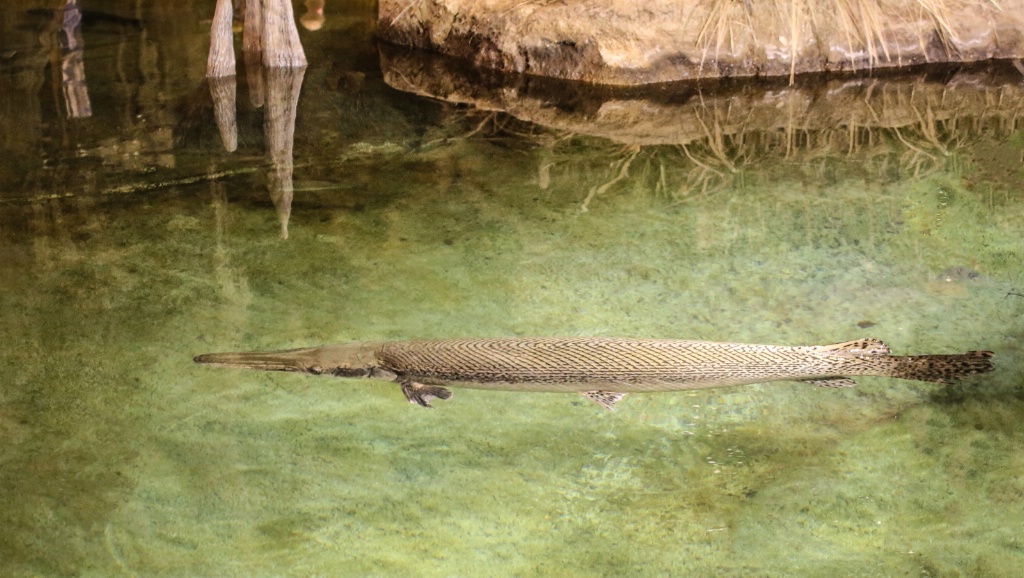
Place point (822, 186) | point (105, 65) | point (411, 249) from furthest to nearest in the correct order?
point (105, 65) → point (822, 186) → point (411, 249)

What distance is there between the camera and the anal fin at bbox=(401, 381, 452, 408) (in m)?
3.49

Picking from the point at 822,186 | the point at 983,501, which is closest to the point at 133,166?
the point at 822,186

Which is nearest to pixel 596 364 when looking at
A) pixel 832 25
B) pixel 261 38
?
pixel 261 38

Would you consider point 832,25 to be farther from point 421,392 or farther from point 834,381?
point 421,392

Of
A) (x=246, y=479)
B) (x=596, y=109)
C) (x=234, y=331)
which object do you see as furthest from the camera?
(x=596, y=109)

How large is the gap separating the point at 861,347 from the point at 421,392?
1.60 m

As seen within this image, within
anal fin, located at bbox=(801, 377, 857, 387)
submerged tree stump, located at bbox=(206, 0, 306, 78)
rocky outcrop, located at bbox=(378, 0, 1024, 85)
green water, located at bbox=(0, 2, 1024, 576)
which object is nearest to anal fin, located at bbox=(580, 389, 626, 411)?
green water, located at bbox=(0, 2, 1024, 576)

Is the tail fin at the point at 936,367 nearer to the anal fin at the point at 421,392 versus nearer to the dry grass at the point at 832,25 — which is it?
the anal fin at the point at 421,392

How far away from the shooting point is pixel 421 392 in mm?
3506

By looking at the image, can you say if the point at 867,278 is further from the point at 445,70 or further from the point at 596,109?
the point at 445,70

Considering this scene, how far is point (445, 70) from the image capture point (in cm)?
791

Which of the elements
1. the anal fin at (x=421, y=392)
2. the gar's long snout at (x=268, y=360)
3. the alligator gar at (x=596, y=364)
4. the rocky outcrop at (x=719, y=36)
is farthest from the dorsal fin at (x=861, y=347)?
the rocky outcrop at (x=719, y=36)

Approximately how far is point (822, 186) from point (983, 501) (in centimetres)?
276

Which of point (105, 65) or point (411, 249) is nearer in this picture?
point (411, 249)
